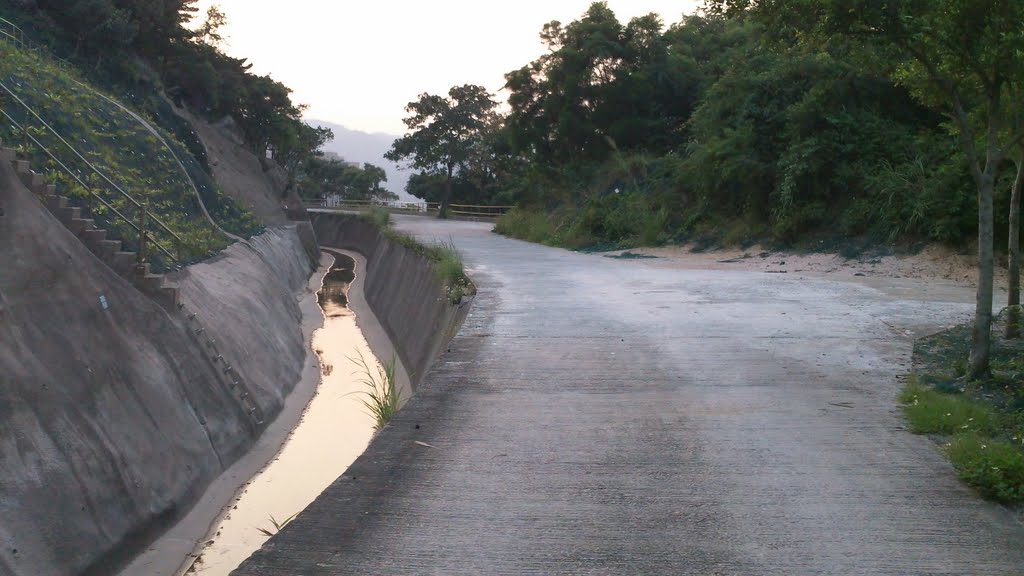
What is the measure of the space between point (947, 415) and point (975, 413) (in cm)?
21

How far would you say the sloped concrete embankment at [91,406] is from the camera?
8.46 meters

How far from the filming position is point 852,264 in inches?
810

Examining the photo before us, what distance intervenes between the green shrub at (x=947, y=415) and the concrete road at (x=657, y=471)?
22 centimetres

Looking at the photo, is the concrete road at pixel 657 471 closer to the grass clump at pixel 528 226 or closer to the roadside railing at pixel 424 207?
the grass clump at pixel 528 226

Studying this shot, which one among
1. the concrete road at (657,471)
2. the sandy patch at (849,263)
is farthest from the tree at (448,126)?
the concrete road at (657,471)

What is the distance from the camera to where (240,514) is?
11031 millimetres

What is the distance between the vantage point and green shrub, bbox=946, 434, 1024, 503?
5977 mm

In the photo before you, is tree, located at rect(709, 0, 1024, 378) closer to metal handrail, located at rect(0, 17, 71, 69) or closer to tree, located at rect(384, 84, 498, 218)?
metal handrail, located at rect(0, 17, 71, 69)

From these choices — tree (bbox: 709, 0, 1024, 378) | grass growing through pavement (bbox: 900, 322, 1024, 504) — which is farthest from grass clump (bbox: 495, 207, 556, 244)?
tree (bbox: 709, 0, 1024, 378)

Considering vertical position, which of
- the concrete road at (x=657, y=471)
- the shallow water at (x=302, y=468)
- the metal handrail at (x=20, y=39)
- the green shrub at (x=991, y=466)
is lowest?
the shallow water at (x=302, y=468)

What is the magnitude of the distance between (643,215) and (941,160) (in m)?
10.1

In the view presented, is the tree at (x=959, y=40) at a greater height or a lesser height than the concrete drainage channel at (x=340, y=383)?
greater

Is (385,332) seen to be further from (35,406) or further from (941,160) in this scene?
(35,406)

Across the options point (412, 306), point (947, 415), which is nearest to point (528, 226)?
point (412, 306)
